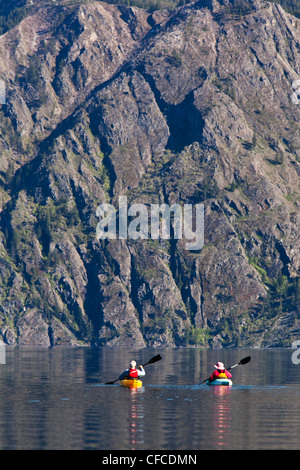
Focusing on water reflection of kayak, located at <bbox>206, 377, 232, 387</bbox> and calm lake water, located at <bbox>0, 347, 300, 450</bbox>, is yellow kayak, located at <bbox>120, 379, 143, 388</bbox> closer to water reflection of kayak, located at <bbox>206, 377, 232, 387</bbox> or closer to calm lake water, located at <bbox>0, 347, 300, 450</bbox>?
calm lake water, located at <bbox>0, 347, 300, 450</bbox>

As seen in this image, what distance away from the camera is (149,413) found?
273ft

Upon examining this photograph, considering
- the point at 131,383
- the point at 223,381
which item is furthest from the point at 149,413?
the point at 223,381

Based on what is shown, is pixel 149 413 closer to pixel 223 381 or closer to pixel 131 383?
pixel 131 383

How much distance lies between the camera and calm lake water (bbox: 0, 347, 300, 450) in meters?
66.6

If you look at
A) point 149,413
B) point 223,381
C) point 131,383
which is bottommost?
point 149,413

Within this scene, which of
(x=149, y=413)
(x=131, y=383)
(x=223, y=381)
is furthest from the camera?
(x=131, y=383)

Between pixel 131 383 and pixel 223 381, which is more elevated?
pixel 223 381

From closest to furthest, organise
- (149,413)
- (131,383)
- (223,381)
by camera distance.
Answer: (149,413) < (223,381) < (131,383)

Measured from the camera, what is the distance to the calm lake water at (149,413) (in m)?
66.6

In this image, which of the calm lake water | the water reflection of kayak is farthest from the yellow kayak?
the water reflection of kayak

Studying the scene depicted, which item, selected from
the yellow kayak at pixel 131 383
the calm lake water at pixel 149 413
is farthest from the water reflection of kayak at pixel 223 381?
the yellow kayak at pixel 131 383

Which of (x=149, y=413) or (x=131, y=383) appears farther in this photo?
(x=131, y=383)

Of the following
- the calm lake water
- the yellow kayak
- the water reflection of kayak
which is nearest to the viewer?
the calm lake water

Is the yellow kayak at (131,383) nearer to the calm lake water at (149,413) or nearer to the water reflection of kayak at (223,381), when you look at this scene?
the calm lake water at (149,413)
